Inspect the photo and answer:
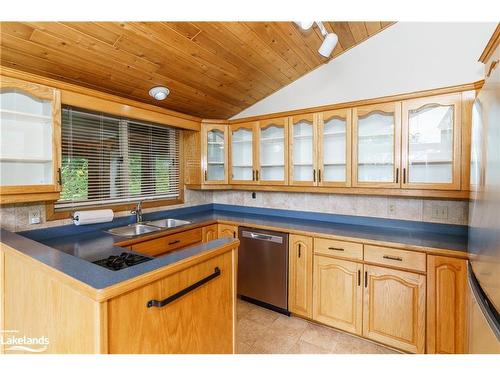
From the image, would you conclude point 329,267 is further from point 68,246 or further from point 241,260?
point 68,246

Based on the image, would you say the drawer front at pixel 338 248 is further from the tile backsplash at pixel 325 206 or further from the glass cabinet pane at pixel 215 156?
the glass cabinet pane at pixel 215 156

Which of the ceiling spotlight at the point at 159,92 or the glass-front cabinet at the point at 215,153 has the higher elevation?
the ceiling spotlight at the point at 159,92

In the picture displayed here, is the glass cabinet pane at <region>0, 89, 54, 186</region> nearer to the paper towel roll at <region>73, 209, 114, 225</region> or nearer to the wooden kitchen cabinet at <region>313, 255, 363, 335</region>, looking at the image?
the paper towel roll at <region>73, 209, 114, 225</region>

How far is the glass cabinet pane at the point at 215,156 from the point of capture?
3039mm

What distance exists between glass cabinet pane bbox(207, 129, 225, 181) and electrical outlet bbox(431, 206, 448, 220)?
2.13 metres

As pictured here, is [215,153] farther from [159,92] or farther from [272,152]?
[159,92]

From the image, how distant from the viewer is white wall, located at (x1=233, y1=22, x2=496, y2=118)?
6.63 ft

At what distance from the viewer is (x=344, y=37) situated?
236 centimetres

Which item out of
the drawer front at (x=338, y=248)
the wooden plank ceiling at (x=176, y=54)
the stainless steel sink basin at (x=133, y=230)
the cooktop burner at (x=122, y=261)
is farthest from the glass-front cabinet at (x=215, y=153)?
the cooktop burner at (x=122, y=261)

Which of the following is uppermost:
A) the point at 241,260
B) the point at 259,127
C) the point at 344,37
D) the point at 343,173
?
the point at 344,37

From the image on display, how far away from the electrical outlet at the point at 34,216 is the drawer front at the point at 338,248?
87.6 inches

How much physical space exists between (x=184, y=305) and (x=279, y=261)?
4.74 ft

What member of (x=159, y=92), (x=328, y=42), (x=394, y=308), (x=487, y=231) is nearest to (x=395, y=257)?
(x=394, y=308)
